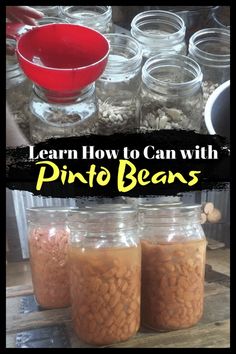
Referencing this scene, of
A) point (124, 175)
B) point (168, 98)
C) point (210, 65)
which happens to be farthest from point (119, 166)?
point (210, 65)

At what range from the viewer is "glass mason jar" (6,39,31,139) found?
1.89 ft

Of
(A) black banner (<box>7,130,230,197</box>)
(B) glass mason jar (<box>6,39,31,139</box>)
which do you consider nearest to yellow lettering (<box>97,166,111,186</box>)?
(A) black banner (<box>7,130,230,197</box>)

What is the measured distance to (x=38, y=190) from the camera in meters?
0.52

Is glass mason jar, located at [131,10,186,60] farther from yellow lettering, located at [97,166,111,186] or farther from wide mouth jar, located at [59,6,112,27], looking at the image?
yellow lettering, located at [97,166,111,186]

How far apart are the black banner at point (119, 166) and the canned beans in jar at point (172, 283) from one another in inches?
2.6

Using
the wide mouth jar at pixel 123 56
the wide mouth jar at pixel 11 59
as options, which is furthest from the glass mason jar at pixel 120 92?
the wide mouth jar at pixel 11 59

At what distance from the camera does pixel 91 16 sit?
26.8 inches

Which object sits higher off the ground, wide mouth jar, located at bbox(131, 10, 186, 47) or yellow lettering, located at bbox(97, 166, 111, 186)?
wide mouth jar, located at bbox(131, 10, 186, 47)

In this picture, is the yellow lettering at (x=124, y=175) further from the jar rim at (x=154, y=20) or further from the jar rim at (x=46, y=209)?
the jar rim at (x=154, y=20)

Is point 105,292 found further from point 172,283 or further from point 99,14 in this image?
point 99,14

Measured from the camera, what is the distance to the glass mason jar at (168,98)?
22.5 inches

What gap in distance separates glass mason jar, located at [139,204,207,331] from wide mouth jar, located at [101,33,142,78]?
176 mm

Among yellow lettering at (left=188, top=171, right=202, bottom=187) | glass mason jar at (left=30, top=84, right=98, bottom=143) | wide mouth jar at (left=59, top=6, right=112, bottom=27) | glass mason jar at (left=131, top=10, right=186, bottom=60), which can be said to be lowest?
yellow lettering at (left=188, top=171, right=202, bottom=187)
